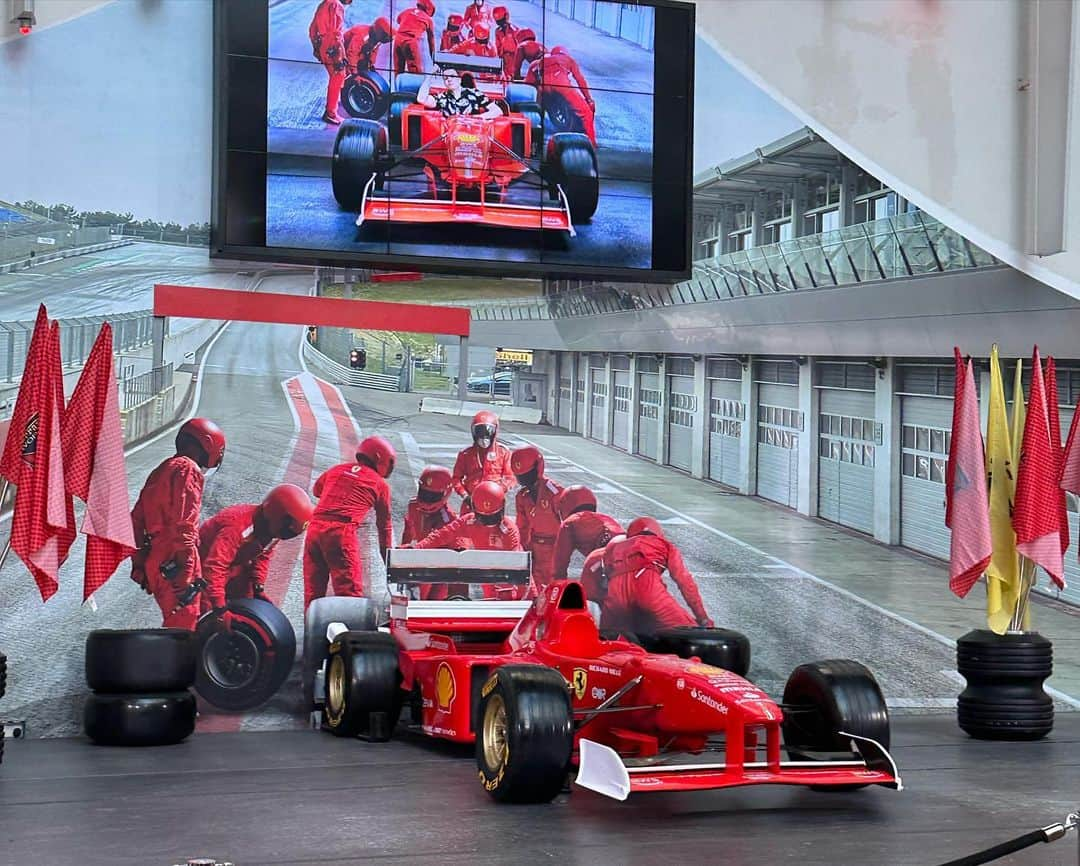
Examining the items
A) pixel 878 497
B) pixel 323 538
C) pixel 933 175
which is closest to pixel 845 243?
pixel 933 175

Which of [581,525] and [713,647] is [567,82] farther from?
[713,647]

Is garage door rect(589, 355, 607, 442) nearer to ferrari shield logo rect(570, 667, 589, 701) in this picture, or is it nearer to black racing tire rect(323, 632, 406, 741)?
black racing tire rect(323, 632, 406, 741)

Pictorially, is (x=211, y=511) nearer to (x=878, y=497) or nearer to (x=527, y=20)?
(x=527, y=20)

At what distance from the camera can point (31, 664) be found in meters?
8.38

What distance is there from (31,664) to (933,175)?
695 cm

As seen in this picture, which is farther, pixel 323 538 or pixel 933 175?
pixel 933 175

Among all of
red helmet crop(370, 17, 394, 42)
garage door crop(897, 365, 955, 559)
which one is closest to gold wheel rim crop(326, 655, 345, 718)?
red helmet crop(370, 17, 394, 42)

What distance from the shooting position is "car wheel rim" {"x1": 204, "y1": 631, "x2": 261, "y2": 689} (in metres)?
8.77

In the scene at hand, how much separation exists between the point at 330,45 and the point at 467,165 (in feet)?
3.85

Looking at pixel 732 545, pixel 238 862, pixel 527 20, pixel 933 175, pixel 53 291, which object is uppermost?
pixel 527 20

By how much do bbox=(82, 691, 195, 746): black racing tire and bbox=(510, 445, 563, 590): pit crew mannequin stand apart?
2.64 m

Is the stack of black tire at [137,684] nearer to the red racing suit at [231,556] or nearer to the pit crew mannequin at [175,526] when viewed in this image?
the pit crew mannequin at [175,526]

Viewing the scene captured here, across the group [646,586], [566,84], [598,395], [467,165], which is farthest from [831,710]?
[566,84]

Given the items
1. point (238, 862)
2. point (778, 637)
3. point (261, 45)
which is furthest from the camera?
point (778, 637)
